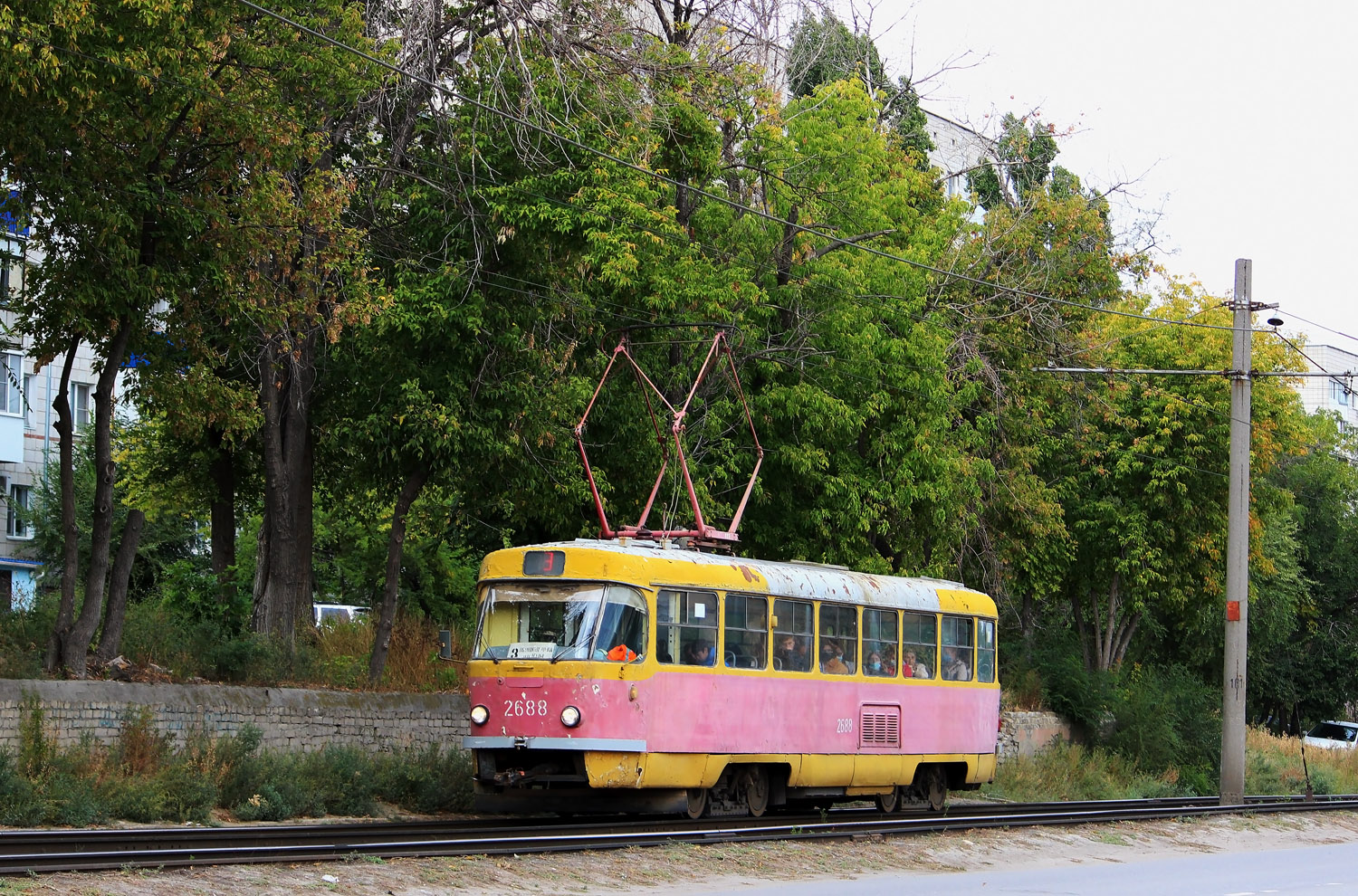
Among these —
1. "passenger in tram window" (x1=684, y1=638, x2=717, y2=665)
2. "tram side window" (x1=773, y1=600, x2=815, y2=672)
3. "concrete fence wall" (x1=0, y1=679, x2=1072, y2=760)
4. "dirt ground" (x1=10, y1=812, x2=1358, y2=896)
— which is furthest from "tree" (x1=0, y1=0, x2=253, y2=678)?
"tram side window" (x1=773, y1=600, x2=815, y2=672)

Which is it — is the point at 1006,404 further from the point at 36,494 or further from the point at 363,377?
the point at 36,494

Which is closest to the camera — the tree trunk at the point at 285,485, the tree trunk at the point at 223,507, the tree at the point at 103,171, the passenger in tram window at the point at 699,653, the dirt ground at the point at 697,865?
the dirt ground at the point at 697,865

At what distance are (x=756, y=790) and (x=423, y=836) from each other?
5.28 m

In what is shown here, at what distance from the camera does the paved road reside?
13.9 m

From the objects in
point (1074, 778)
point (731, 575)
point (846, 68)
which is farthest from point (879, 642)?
point (846, 68)

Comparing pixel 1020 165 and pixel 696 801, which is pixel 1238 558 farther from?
pixel 1020 165

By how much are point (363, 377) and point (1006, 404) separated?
14288mm

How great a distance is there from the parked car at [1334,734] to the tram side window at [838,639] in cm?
3126

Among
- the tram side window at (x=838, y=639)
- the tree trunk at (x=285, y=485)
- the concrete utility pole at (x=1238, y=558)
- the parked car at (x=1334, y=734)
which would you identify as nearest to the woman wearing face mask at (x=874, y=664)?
the tram side window at (x=838, y=639)

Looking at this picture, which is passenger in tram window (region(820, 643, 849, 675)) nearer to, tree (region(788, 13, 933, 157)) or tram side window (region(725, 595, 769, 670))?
tram side window (region(725, 595, 769, 670))

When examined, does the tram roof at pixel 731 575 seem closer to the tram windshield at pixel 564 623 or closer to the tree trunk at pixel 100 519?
the tram windshield at pixel 564 623

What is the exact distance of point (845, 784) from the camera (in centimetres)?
2050

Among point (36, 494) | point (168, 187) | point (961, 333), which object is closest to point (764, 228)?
point (961, 333)

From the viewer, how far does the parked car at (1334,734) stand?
47812mm
